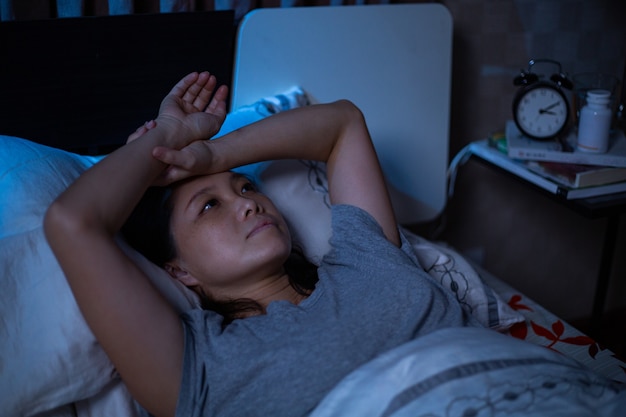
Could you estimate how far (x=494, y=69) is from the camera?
75.4 inches

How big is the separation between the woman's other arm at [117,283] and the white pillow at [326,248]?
1.26 ft

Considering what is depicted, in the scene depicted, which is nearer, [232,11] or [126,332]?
[126,332]

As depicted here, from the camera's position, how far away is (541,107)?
1.64 m

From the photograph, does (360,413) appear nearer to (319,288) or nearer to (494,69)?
(319,288)

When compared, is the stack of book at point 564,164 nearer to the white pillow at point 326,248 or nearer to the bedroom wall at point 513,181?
the bedroom wall at point 513,181

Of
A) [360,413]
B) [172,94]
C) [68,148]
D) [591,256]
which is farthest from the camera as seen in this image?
[591,256]

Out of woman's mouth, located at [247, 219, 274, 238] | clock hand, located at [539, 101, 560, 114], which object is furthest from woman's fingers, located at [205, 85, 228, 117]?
clock hand, located at [539, 101, 560, 114]

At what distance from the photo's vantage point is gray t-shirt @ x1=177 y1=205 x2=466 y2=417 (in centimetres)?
92

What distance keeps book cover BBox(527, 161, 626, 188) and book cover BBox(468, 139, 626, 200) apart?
0.01m

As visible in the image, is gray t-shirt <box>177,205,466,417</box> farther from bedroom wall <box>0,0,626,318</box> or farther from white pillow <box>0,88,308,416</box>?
bedroom wall <box>0,0,626,318</box>

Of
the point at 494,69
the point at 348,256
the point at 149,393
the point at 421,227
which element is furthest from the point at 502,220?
the point at 149,393

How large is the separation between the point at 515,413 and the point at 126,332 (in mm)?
550

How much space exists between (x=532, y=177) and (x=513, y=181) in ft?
0.68

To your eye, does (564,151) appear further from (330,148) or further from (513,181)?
(330,148)
